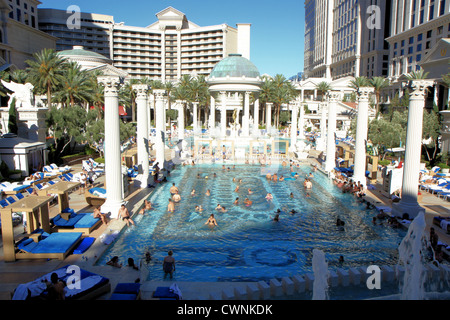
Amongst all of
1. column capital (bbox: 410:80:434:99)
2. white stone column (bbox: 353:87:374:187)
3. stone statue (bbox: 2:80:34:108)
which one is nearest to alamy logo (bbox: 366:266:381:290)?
column capital (bbox: 410:80:434:99)

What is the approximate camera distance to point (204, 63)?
111438 mm

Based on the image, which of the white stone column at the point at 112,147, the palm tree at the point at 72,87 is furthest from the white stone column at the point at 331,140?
the palm tree at the point at 72,87

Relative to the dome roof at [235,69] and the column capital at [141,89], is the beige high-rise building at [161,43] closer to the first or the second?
the dome roof at [235,69]

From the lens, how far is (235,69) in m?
54.0

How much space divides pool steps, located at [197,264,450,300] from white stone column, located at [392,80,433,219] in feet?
18.8

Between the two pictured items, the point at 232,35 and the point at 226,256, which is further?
the point at 232,35

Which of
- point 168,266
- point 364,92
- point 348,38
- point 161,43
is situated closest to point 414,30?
point 348,38

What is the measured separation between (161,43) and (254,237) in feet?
353

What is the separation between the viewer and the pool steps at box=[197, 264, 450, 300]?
30.9 ft

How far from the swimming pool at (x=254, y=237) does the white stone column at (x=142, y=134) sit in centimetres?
179

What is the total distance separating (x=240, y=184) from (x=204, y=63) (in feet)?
302
